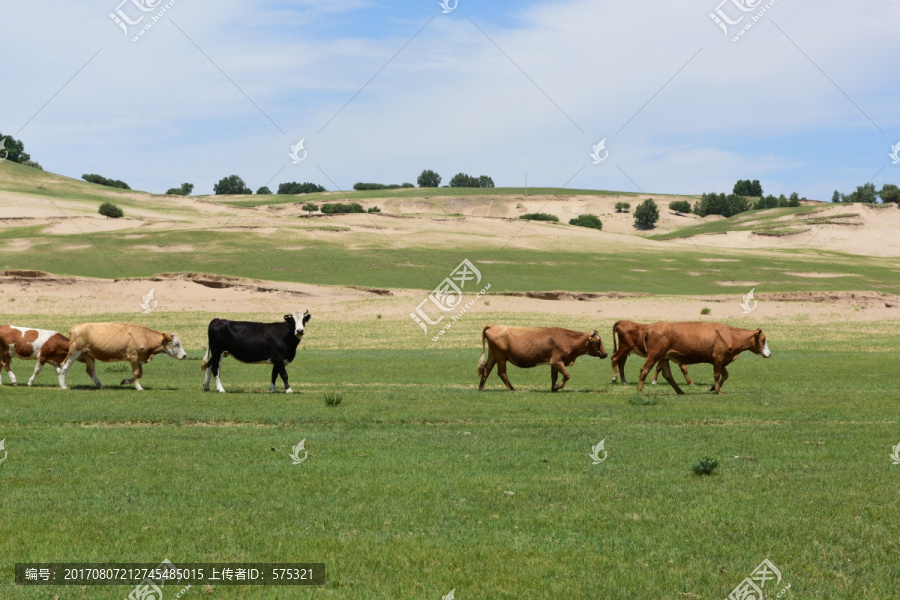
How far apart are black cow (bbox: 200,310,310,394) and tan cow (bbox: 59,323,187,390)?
179 cm

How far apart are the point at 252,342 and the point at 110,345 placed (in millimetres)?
4005

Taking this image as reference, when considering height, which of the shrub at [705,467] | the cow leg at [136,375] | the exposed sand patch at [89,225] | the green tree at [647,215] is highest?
the green tree at [647,215]

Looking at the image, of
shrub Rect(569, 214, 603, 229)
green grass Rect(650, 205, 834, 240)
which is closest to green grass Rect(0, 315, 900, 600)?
green grass Rect(650, 205, 834, 240)

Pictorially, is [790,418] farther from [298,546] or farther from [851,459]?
[298,546]

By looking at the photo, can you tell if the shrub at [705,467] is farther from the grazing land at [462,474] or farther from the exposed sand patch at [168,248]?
the exposed sand patch at [168,248]

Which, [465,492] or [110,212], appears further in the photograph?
[110,212]

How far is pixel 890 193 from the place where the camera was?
182 meters

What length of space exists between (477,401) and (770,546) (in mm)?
13481

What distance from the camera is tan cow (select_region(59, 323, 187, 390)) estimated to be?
82.4ft

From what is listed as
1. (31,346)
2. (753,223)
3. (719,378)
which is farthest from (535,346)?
(753,223)

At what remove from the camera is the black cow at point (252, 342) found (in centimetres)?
2562

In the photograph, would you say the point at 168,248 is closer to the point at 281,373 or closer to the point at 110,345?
the point at 110,345

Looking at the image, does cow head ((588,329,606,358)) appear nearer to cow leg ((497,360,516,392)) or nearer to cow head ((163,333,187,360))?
cow leg ((497,360,516,392))

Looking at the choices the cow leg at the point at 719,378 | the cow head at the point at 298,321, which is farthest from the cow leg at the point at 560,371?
the cow head at the point at 298,321
